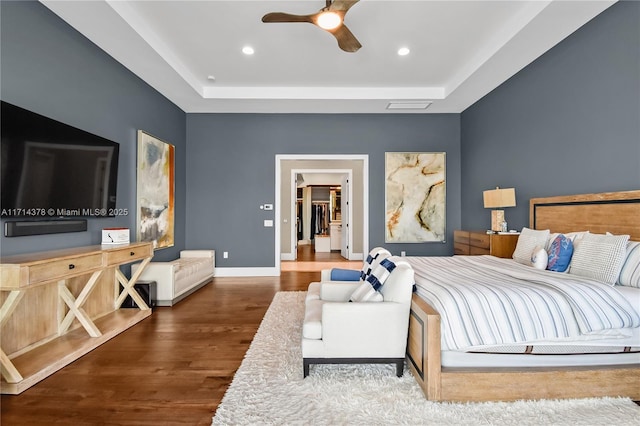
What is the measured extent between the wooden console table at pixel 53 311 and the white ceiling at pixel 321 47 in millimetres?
2315

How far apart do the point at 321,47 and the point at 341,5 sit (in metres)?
1.44

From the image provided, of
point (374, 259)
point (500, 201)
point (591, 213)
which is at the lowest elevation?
point (374, 259)

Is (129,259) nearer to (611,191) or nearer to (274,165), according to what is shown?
(274,165)

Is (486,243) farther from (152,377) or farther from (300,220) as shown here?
(300,220)

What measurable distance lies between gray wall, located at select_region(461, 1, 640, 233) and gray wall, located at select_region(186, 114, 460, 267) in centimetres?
118

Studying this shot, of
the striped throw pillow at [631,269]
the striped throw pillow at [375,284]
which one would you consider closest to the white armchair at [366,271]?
the striped throw pillow at [375,284]

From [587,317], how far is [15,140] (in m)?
4.31

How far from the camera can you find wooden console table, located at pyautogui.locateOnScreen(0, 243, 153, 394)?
84.5 inches

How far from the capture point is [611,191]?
2969 millimetres

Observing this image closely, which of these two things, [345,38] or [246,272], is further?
[246,272]

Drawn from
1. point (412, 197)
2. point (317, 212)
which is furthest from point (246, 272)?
point (317, 212)

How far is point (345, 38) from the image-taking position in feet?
10.1

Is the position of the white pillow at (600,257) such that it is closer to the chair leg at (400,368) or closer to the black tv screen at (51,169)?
the chair leg at (400,368)

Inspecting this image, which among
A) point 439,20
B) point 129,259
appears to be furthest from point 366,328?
point 439,20
